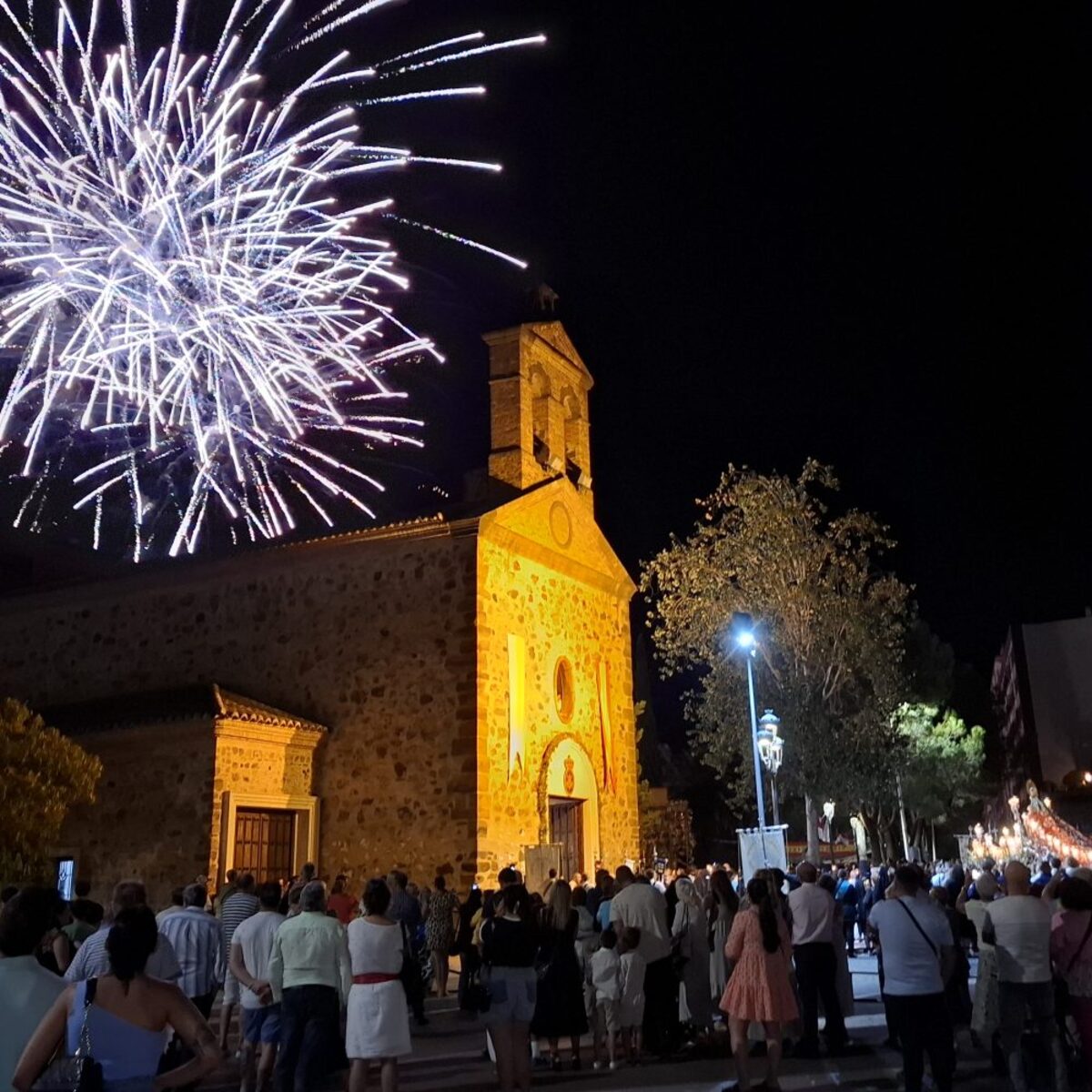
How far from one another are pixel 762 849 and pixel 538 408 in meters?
8.64

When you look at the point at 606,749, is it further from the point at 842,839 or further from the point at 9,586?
the point at 842,839

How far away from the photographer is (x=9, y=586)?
24.6m

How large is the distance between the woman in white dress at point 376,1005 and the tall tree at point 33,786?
Answer: 9143mm

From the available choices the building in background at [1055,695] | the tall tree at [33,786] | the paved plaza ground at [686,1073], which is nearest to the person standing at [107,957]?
the paved plaza ground at [686,1073]

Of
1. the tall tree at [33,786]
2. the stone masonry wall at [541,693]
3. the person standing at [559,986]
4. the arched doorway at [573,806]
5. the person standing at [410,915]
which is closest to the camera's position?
the person standing at [559,986]

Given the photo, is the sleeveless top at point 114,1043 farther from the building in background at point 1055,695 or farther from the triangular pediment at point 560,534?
the building in background at point 1055,695

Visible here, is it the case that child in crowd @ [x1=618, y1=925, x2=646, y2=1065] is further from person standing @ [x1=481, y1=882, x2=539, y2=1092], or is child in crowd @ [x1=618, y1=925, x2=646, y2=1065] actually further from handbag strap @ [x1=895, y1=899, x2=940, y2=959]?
handbag strap @ [x1=895, y1=899, x2=940, y2=959]

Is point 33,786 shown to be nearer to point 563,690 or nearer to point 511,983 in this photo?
point 563,690

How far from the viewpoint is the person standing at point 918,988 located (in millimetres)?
6137

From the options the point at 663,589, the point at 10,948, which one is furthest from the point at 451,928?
the point at 663,589

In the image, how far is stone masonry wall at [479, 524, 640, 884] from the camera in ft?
55.5

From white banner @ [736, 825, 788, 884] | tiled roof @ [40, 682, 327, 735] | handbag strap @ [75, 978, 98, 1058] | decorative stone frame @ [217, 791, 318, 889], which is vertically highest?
tiled roof @ [40, 682, 327, 735]

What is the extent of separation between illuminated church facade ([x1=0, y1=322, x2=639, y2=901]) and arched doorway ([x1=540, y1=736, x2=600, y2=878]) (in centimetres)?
4

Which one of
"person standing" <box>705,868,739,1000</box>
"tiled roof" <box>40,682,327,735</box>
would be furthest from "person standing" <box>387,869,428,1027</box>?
"tiled roof" <box>40,682,327,735</box>
